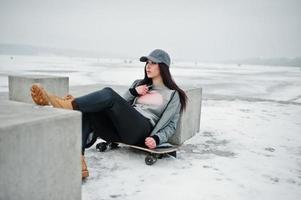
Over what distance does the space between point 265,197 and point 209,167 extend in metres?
0.93

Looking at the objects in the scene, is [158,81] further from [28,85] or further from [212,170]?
[28,85]

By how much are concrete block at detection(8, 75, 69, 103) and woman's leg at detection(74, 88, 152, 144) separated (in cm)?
229

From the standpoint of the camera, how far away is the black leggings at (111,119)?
314cm

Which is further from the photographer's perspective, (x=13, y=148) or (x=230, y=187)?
(x=230, y=187)

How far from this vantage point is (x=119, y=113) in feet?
11.1

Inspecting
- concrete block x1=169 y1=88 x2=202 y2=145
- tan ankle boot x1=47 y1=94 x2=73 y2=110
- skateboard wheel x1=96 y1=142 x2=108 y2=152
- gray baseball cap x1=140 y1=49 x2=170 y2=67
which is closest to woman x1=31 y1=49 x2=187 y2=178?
gray baseball cap x1=140 y1=49 x2=170 y2=67

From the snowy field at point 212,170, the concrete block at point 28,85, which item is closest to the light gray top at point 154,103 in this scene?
the snowy field at point 212,170

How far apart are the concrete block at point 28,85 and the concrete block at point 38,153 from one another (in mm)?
3080

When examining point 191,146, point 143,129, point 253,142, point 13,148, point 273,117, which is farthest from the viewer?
point 273,117

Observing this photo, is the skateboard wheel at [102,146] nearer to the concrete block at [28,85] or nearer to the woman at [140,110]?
Answer: the woman at [140,110]

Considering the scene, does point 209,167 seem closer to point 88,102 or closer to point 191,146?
point 191,146

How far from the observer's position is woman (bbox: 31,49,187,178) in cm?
324

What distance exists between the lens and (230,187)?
3.32 meters

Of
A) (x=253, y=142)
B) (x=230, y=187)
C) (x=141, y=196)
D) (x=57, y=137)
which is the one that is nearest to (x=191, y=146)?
(x=253, y=142)
